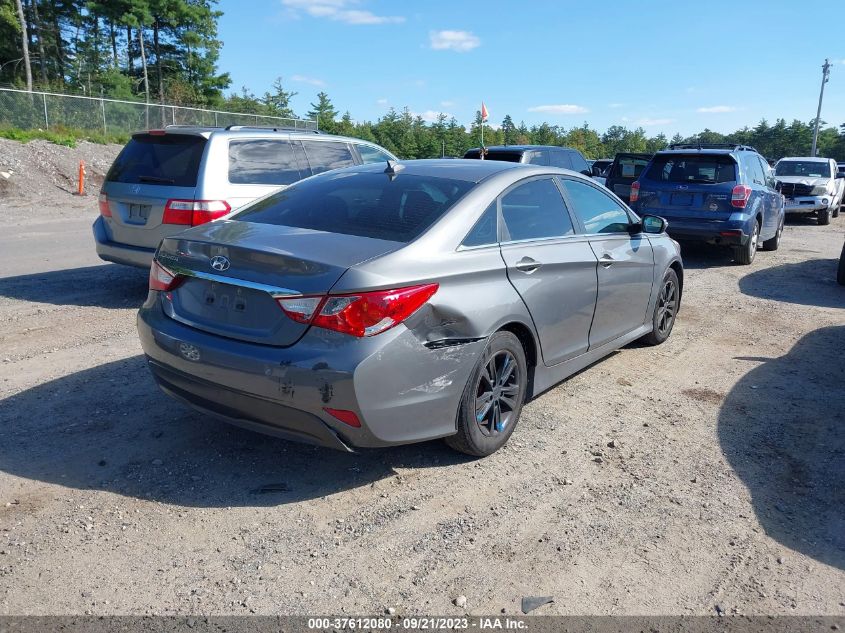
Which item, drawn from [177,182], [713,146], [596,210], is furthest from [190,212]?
[713,146]

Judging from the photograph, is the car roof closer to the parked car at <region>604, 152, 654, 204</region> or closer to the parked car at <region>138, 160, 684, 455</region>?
the parked car at <region>138, 160, 684, 455</region>

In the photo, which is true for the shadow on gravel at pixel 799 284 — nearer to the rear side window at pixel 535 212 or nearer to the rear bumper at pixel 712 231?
the rear bumper at pixel 712 231

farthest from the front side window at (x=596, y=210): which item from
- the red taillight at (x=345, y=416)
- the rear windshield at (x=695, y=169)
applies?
the rear windshield at (x=695, y=169)

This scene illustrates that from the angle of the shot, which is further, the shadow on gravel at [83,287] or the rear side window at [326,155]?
the rear side window at [326,155]

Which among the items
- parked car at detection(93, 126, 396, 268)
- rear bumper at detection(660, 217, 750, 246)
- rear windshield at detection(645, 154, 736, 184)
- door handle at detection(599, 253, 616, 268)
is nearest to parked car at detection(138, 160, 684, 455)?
door handle at detection(599, 253, 616, 268)

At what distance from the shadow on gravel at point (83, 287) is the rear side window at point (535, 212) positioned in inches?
183

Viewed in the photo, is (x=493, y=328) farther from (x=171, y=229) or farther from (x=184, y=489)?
(x=171, y=229)

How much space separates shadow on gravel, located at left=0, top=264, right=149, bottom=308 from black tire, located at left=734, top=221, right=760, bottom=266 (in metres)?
8.97

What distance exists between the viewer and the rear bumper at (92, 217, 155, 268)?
735 cm

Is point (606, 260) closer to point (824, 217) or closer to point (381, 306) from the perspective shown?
point (381, 306)

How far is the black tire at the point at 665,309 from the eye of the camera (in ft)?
20.8

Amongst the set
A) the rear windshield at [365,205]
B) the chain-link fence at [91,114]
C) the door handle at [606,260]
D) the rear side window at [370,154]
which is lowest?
the door handle at [606,260]

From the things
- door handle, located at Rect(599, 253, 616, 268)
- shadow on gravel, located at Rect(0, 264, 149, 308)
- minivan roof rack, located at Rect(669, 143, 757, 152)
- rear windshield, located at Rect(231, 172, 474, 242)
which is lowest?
shadow on gravel, located at Rect(0, 264, 149, 308)

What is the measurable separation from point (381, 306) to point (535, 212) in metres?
1.75
